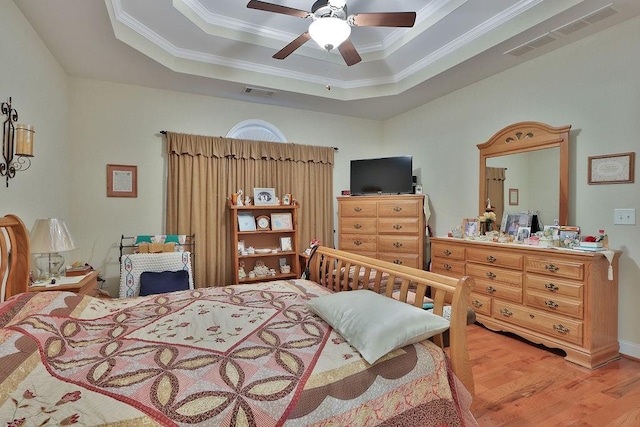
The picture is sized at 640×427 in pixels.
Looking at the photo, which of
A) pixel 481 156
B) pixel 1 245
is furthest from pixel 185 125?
pixel 481 156

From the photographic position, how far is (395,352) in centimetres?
132

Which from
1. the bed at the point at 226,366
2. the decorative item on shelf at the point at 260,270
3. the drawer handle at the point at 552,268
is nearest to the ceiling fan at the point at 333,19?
the bed at the point at 226,366

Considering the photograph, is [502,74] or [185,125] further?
[185,125]

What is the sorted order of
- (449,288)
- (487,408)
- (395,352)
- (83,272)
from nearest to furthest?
(395,352), (449,288), (487,408), (83,272)

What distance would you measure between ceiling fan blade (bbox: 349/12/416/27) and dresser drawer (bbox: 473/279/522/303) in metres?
2.24

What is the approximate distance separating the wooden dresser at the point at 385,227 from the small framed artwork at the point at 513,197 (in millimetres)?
983

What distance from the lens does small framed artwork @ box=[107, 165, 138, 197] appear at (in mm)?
3611

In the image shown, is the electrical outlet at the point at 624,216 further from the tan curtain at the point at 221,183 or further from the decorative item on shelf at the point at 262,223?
the decorative item on shelf at the point at 262,223

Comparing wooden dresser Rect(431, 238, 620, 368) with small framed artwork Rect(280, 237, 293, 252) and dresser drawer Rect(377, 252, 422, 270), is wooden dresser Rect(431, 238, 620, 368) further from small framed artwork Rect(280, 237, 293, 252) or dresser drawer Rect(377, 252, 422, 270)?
small framed artwork Rect(280, 237, 293, 252)

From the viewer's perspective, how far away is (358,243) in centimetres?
439

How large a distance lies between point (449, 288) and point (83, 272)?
2.95 m

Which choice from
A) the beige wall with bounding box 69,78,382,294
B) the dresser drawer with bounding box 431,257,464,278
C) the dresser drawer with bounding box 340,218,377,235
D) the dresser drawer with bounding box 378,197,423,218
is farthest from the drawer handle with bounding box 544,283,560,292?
the beige wall with bounding box 69,78,382,294

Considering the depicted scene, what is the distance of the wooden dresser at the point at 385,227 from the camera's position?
403 cm

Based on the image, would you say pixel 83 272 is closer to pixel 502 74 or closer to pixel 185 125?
pixel 185 125
